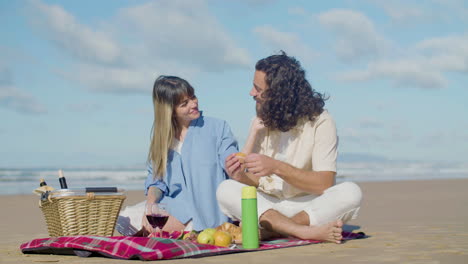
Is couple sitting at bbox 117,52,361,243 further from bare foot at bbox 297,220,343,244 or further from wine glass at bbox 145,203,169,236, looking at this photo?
wine glass at bbox 145,203,169,236

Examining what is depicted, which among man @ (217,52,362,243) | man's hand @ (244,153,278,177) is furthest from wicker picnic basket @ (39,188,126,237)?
man's hand @ (244,153,278,177)

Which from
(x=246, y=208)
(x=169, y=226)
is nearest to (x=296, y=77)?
(x=246, y=208)

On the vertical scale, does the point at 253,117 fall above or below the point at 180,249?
above

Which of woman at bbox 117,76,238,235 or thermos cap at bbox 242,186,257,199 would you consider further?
woman at bbox 117,76,238,235

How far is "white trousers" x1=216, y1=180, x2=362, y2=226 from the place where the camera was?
462 cm

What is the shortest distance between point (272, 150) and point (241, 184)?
Answer: 1.50 feet

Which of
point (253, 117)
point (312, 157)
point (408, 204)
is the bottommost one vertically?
point (408, 204)

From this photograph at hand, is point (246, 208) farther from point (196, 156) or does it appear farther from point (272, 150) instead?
point (196, 156)

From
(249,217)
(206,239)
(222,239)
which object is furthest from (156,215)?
(249,217)

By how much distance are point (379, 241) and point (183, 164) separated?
73.6 inches

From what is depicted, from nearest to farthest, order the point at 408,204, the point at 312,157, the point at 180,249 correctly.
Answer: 1. the point at 180,249
2. the point at 312,157
3. the point at 408,204

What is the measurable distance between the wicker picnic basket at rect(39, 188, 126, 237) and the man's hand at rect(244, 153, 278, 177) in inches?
45.4

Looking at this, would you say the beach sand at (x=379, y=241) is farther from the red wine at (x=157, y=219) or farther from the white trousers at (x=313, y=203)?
the red wine at (x=157, y=219)

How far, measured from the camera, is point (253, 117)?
5.18 meters
